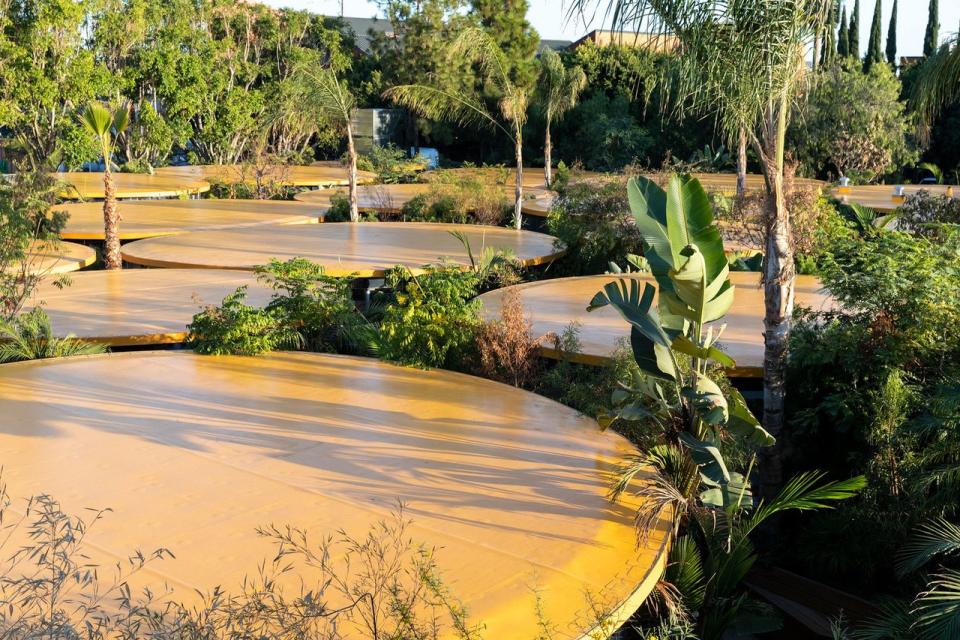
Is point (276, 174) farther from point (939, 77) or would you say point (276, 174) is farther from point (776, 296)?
point (776, 296)

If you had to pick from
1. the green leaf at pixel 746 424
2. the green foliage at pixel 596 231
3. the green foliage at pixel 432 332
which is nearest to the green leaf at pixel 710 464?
the green leaf at pixel 746 424

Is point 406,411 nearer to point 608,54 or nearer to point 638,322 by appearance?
point 638,322

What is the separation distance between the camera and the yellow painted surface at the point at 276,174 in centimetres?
2375

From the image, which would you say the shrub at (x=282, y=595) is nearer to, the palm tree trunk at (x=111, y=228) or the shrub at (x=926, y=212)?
the palm tree trunk at (x=111, y=228)

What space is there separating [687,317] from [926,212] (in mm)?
9739

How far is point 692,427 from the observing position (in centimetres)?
566

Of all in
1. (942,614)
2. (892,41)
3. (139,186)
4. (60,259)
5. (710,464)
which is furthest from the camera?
(892,41)

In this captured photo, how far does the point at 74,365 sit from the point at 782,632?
6.07 m

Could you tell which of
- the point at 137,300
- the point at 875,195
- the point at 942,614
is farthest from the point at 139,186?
the point at 942,614

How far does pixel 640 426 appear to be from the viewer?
21.7 feet

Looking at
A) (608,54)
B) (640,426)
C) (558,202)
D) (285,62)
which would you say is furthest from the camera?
(285,62)

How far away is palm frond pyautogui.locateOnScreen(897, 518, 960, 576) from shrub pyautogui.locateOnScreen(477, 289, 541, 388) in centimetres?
326

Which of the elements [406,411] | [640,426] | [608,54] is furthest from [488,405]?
[608,54]

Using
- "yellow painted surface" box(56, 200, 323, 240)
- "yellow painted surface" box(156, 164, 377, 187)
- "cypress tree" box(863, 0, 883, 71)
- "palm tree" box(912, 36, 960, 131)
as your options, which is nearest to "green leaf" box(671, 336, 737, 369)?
"palm tree" box(912, 36, 960, 131)
